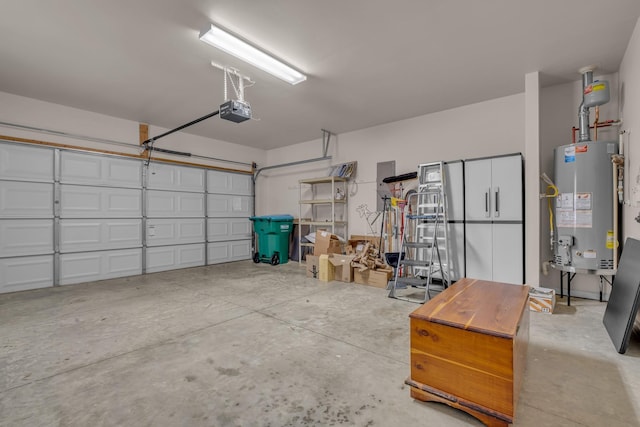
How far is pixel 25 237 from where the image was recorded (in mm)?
4355

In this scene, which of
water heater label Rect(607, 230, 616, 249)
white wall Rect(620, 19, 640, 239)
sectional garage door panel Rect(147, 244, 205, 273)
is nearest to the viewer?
white wall Rect(620, 19, 640, 239)

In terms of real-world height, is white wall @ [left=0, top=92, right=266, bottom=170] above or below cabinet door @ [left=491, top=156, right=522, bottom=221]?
above

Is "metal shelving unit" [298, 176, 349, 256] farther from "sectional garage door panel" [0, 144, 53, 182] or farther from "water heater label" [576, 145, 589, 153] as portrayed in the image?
"sectional garage door panel" [0, 144, 53, 182]

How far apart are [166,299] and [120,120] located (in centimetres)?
358

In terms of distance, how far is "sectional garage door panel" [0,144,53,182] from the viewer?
4.21 metres

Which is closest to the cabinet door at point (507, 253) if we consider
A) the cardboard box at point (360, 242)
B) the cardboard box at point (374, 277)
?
the cardboard box at point (374, 277)

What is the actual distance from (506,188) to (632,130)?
1.20 m

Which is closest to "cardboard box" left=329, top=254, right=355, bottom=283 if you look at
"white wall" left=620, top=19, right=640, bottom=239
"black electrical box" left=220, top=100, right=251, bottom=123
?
"black electrical box" left=220, top=100, right=251, bottom=123

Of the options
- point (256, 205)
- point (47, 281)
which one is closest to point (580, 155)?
point (256, 205)

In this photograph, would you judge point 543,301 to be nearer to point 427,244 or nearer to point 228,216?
point 427,244

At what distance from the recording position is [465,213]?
3.99 meters

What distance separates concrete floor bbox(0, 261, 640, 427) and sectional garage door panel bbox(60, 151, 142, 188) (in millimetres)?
2143

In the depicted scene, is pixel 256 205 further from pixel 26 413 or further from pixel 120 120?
pixel 26 413

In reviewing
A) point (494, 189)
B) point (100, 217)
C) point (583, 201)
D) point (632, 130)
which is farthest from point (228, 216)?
point (632, 130)
